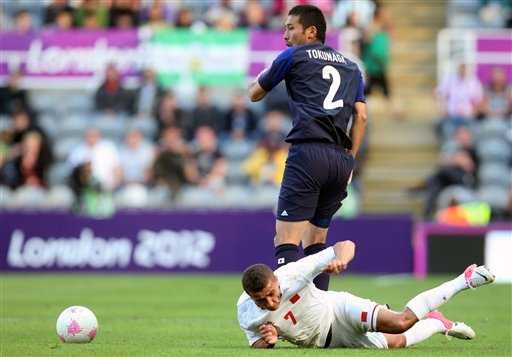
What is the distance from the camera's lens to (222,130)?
21219 millimetres

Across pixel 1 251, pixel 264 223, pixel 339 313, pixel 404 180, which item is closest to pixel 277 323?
pixel 339 313

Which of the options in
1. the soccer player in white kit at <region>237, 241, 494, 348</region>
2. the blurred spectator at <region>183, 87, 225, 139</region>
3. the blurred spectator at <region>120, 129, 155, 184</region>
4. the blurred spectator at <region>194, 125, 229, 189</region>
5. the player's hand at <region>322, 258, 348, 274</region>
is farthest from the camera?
the blurred spectator at <region>183, 87, 225, 139</region>

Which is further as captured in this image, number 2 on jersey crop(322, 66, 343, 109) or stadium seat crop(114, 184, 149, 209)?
stadium seat crop(114, 184, 149, 209)

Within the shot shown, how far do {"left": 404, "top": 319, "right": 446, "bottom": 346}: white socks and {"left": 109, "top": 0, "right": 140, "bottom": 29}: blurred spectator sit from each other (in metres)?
15.1

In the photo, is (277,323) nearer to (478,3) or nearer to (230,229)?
(230,229)

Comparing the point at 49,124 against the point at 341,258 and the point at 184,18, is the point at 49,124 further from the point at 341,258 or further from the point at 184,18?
the point at 341,258

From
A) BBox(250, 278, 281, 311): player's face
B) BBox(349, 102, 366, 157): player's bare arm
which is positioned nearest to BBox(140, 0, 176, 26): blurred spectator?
BBox(349, 102, 366, 157): player's bare arm

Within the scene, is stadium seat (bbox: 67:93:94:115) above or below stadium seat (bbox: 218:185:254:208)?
above

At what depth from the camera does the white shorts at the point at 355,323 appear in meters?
8.01

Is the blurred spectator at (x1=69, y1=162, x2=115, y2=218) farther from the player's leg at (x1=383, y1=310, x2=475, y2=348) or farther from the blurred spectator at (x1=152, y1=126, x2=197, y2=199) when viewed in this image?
the player's leg at (x1=383, y1=310, x2=475, y2=348)

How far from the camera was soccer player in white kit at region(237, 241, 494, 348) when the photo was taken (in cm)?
778

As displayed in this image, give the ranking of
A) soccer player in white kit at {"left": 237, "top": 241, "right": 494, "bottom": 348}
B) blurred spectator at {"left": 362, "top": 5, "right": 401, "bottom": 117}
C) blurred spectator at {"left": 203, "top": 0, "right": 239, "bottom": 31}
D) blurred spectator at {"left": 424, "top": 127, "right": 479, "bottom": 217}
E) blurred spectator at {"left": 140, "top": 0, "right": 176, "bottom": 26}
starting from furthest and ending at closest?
1. blurred spectator at {"left": 140, "top": 0, "right": 176, "bottom": 26}
2. blurred spectator at {"left": 203, "top": 0, "right": 239, "bottom": 31}
3. blurred spectator at {"left": 362, "top": 5, "right": 401, "bottom": 117}
4. blurred spectator at {"left": 424, "top": 127, "right": 479, "bottom": 217}
5. soccer player in white kit at {"left": 237, "top": 241, "right": 494, "bottom": 348}

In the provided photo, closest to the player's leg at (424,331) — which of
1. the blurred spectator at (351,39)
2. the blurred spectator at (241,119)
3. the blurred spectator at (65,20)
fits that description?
the blurred spectator at (241,119)

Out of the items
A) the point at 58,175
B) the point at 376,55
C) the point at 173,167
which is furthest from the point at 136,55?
the point at 376,55
